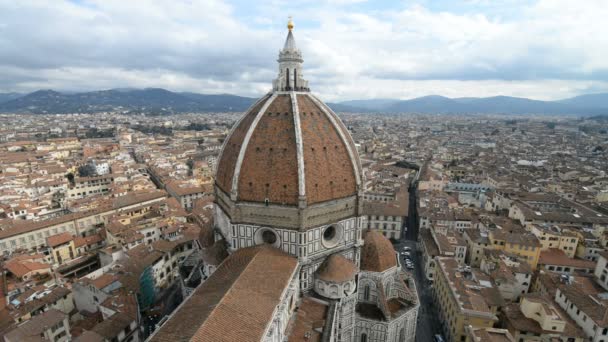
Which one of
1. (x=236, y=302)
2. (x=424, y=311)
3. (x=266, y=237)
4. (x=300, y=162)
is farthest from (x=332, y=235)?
(x=424, y=311)

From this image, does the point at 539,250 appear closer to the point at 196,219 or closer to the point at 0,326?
the point at 196,219

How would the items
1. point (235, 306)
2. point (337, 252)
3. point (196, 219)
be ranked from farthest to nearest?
point (196, 219)
point (337, 252)
point (235, 306)

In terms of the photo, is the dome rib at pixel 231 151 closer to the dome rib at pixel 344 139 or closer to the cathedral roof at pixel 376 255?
the dome rib at pixel 344 139

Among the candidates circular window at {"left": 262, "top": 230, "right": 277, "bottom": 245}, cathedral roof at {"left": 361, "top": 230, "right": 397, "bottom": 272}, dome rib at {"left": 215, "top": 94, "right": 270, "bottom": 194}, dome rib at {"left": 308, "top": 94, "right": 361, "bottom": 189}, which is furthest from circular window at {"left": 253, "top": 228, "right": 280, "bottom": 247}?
cathedral roof at {"left": 361, "top": 230, "right": 397, "bottom": 272}

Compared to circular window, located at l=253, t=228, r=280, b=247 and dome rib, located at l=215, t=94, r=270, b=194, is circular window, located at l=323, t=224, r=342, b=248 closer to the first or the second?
circular window, located at l=253, t=228, r=280, b=247

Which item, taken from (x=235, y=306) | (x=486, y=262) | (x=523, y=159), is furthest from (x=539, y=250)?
(x=523, y=159)

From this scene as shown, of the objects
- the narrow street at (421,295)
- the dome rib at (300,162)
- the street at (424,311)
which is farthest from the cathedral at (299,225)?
the narrow street at (421,295)

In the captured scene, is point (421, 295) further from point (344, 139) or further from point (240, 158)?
point (240, 158)
